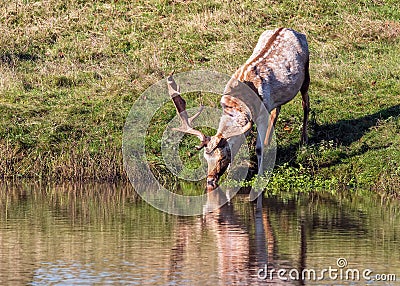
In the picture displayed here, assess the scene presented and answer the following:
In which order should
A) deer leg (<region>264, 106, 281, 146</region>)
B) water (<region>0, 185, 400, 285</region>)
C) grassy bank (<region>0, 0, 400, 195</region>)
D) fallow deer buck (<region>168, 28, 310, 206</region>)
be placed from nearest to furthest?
water (<region>0, 185, 400, 285</region>) → fallow deer buck (<region>168, 28, 310, 206</region>) → grassy bank (<region>0, 0, 400, 195</region>) → deer leg (<region>264, 106, 281, 146</region>)

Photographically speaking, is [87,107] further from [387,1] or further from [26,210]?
[387,1]

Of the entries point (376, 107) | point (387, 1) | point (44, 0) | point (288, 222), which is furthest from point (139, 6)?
point (288, 222)

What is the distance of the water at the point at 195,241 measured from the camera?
36.4ft

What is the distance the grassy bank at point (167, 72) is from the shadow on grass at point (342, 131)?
32mm

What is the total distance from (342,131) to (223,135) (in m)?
3.27

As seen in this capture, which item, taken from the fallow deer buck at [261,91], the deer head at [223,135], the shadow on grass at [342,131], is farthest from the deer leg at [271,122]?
the deer head at [223,135]

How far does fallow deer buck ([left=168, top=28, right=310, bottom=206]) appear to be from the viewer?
1767cm

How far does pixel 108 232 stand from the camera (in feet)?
45.4

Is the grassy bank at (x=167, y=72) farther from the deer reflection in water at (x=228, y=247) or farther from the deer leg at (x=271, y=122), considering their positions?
the deer reflection in water at (x=228, y=247)

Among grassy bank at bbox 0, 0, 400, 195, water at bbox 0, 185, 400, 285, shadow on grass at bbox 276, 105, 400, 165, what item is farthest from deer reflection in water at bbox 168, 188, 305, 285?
shadow on grass at bbox 276, 105, 400, 165

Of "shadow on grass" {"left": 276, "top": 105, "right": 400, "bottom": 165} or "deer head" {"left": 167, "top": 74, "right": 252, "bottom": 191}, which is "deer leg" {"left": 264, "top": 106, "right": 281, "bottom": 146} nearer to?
"shadow on grass" {"left": 276, "top": 105, "right": 400, "bottom": 165}

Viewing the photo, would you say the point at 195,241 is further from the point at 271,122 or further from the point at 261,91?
the point at 271,122

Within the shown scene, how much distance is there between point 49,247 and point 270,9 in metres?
16.4

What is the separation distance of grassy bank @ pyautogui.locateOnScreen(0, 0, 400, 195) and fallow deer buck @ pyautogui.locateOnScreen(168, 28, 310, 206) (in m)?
0.80
